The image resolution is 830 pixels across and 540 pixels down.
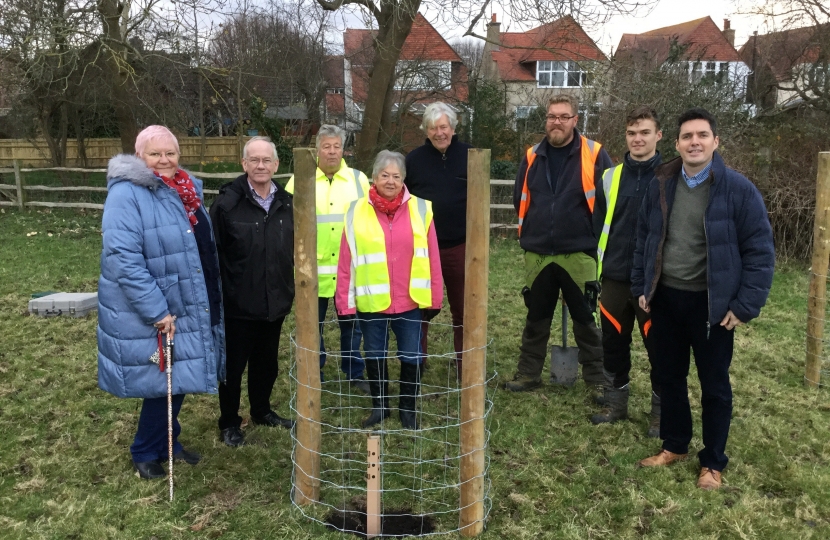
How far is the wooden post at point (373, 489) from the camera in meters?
2.96

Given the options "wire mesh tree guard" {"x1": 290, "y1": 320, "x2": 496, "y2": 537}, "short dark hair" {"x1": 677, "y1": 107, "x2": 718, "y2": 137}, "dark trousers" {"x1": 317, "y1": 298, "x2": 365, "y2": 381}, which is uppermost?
"short dark hair" {"x1": 677, "y1": 107, "x2": 718, "y2": 137}

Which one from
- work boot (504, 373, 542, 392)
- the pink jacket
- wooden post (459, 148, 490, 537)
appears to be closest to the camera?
wooden post (459, 148, 490, 537)

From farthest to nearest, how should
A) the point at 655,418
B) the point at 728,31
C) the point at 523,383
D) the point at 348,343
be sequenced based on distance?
the point at 728,31 → the point at 348,343 → the point at 523,383 → the point at 655,418

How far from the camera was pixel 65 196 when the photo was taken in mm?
14562

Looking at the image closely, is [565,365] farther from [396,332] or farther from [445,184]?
[445,184]

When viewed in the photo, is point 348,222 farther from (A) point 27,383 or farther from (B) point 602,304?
(A) point 27,383

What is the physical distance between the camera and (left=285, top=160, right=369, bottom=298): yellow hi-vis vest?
4.45m

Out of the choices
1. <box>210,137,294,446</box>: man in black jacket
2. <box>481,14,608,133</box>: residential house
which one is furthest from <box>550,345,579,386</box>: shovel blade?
<box>210,137,294,446</box>: man in black jacket

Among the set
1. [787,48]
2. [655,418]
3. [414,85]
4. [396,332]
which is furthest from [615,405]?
[787,48]

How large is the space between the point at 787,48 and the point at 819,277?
16201 millimetres

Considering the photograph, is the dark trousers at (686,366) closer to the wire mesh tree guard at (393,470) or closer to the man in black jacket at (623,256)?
the man in black jacket at (623,256)

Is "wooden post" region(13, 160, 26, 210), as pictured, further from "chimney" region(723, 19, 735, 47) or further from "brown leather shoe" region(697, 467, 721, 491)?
"chimney" region(723, 19, 735, 47)

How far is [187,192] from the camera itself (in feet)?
11.0

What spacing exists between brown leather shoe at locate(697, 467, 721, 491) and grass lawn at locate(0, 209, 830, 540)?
0.18ft
